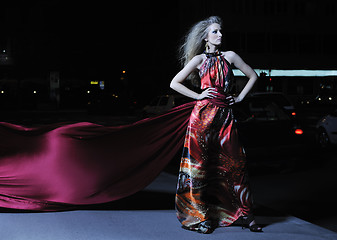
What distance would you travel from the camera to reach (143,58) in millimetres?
69188

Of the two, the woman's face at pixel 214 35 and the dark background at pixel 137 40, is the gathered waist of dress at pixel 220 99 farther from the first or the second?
the dark background at pixel 137 40

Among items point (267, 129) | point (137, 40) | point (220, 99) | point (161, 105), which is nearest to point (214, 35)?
point (220, 99)

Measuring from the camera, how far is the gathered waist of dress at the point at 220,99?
4883 millimetres

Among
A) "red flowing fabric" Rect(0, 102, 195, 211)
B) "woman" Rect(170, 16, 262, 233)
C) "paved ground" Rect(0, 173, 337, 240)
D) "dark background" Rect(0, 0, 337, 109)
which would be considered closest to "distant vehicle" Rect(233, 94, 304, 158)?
"paved ground" Rect(0, 173, 337, 240)

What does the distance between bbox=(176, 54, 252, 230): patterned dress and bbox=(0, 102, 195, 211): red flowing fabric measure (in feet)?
2.10

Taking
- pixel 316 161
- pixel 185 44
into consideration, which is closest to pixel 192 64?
pixel 185 44

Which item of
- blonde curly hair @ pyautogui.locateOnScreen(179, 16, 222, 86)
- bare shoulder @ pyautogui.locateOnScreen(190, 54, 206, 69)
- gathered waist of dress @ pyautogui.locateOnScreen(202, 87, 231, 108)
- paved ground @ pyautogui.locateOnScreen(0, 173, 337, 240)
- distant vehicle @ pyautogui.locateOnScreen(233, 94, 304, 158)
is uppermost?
blonde curly hair @ pyautogui.locateOnScreen(179, 16, 222, 86)

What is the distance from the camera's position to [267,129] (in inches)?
407

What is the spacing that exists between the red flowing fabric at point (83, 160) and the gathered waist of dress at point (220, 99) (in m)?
0.67

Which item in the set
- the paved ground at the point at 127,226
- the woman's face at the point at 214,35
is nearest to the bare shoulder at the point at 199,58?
the woman's face at the point at 214,35

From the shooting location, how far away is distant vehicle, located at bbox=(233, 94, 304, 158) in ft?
34.0

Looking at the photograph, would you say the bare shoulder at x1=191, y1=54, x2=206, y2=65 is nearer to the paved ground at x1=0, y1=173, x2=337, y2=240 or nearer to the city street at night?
the city street at night

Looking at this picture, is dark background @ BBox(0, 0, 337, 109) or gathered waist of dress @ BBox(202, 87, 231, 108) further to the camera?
dark background @ BBox(0, 0, 337, 109)

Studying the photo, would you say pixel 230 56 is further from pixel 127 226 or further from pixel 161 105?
pixel 161 105
